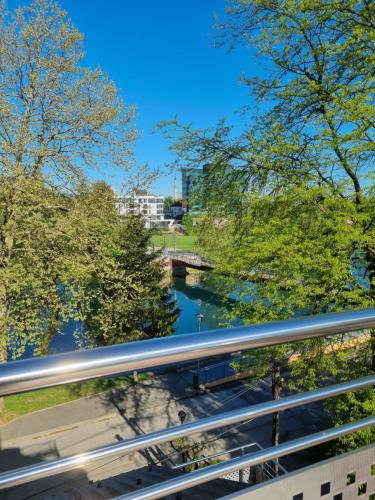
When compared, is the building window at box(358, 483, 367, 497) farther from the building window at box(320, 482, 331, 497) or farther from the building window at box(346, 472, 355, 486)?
the building window at box(320, 482, 331, 497)

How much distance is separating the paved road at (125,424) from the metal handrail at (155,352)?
853 centimetres

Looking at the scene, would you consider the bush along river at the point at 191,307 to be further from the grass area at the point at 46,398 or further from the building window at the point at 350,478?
the building window at the point at 350,478

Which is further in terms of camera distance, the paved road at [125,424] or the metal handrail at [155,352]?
the paved road at [125,424]

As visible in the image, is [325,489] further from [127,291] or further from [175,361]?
[127,291]

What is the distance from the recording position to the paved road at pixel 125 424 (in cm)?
936

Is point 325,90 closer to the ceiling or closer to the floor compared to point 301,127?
closer to the ceiling

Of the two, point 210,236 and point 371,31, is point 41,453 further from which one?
point 371,31

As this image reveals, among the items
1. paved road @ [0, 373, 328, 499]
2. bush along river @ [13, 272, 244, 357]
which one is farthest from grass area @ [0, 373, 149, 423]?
bush along river @ [13, 272, 244, 357]

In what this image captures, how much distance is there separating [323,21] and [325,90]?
1173 millimetres

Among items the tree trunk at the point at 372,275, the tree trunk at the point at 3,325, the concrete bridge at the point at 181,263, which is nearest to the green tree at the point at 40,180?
the tree trunk at the point at 3,325

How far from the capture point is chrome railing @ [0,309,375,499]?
751mm

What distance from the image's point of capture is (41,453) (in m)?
9.54

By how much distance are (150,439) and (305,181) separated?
18.7 feet

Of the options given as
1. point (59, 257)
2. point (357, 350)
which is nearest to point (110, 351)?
point (357, 350)
